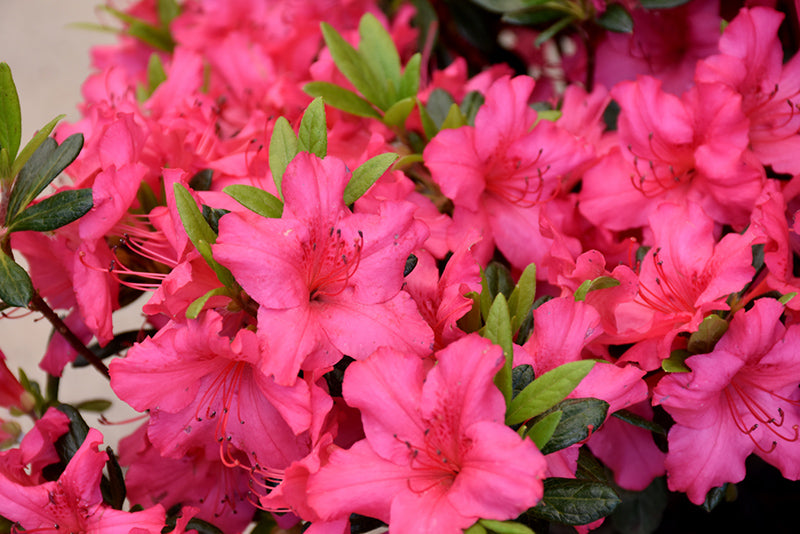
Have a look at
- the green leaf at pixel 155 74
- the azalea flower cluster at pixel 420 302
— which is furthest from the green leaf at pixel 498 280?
the green leaf at pixel 155 74

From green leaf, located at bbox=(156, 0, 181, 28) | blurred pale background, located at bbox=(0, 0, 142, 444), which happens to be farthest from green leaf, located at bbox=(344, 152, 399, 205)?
blurred pale background, located at bbox=(0, 0, 142, 444)

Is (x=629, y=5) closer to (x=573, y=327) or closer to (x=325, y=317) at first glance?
(x=573, y=327)

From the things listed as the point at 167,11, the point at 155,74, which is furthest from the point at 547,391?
the point at 167,11

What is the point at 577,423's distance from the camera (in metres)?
0.64

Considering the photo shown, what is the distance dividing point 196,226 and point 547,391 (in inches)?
13.6

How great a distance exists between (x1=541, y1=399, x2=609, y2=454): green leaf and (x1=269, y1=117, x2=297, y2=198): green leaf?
0.34 meters

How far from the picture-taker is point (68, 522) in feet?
2.44

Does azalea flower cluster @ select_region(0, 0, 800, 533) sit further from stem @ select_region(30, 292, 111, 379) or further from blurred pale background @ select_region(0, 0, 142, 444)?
blurred pale background @ select_region(0, 0, 142, 444)

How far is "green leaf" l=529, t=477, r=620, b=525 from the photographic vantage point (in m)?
0.65

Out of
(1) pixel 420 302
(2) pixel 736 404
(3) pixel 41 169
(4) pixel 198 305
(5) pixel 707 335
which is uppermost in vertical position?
(3) pixel 41 169

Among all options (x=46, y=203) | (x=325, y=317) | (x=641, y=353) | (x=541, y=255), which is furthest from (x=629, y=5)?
(x=46, y=203)

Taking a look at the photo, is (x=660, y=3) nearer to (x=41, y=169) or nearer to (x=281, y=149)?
(x=281, y=149)

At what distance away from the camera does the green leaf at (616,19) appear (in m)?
1.00

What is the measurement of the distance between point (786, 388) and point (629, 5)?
606 mm
